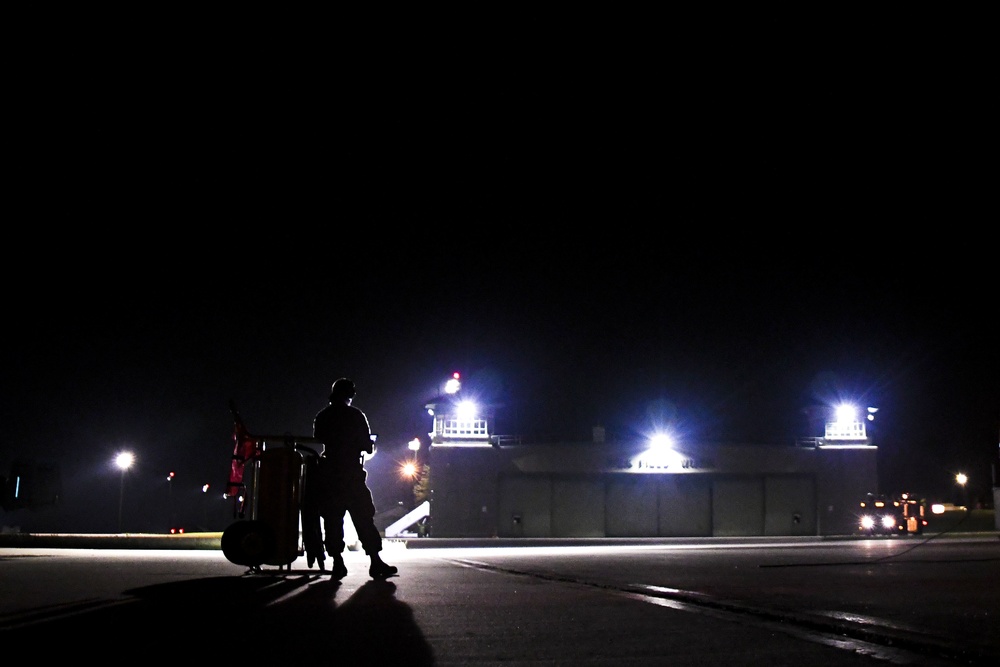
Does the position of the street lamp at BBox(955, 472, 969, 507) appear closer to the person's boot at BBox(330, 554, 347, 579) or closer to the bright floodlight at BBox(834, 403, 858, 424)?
the bright floodlight at BBox(834, 403, 858, 424)

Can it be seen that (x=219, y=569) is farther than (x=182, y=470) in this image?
No

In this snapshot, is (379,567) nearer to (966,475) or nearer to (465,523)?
(465,523)

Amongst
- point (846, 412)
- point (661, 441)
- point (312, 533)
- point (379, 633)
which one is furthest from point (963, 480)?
point (379, 633)

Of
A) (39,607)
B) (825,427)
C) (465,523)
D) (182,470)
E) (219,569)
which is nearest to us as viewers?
(39,607)

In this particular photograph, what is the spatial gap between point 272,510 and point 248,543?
48 cm

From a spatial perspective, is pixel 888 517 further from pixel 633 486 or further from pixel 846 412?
pixel 633 486

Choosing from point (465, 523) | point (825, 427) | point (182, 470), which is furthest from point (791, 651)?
point (182, 470)

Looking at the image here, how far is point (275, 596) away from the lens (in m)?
7.01

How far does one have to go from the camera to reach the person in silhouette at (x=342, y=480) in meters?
8.83

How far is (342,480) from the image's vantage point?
8.90 metres

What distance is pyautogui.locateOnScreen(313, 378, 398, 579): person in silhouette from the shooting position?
348 inches

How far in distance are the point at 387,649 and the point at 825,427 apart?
139ft

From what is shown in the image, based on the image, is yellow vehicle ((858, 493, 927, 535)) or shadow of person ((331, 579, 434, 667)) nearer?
shadow of person ((331, 579, 434, 667))

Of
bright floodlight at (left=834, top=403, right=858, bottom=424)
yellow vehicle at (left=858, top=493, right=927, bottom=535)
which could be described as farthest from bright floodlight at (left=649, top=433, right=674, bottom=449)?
yellow vehicle at (left=858, top=493, right=927, bottom=535)
